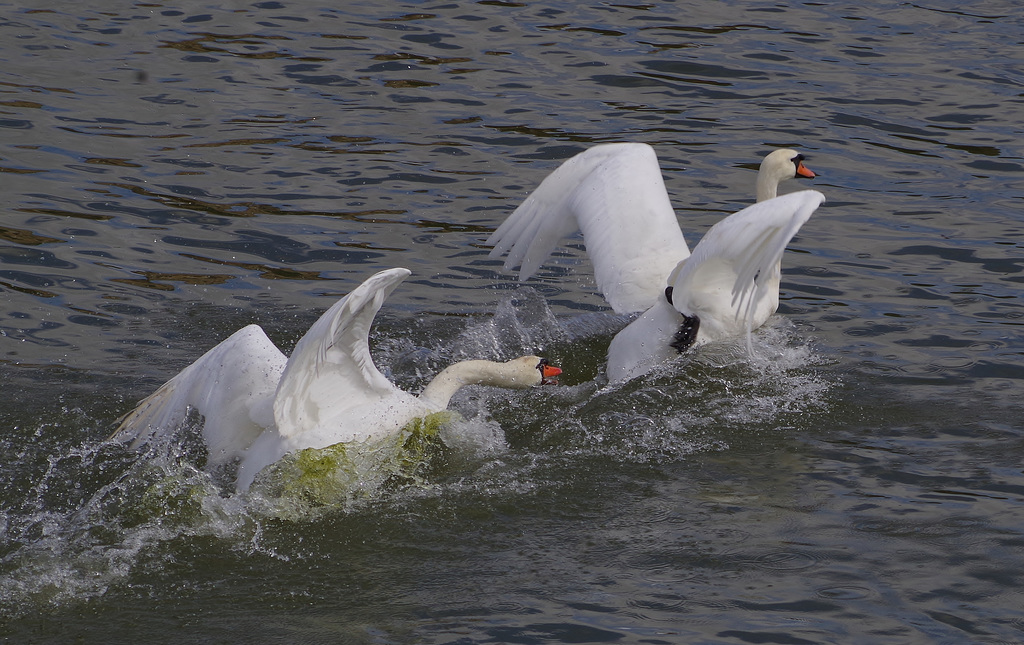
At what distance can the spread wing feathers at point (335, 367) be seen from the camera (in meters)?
4.88

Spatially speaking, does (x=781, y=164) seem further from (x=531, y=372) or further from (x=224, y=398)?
(x=224, y=398)

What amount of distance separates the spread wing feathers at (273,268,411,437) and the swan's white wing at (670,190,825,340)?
1622 mm

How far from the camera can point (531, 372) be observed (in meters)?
6.59

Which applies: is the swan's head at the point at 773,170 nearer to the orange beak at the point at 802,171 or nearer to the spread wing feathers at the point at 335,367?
the orange beak at the point at 802,171

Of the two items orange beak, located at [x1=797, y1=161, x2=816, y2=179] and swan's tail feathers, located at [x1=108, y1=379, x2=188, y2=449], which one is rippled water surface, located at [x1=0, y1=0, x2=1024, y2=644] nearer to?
swan's tail feathers, located at [x1=108, y1=379, x2=188, y2=449]

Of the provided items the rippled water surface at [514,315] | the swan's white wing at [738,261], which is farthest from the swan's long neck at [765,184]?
the swan's white wing at [738,261]

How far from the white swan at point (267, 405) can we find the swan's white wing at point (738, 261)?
1543 millimetres

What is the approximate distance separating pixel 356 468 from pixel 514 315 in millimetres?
2370

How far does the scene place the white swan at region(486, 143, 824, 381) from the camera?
6.03 m

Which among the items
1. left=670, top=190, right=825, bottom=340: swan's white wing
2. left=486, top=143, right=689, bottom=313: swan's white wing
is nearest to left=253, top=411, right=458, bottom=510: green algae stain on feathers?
left=670, top=190, right=825, bottom=340: swan's white wing

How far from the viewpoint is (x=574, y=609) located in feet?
15.3

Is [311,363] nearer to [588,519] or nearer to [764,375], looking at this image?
[588,519]

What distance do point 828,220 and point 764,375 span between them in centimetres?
280

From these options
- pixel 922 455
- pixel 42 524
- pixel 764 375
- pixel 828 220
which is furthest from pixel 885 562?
pixel 828 220
